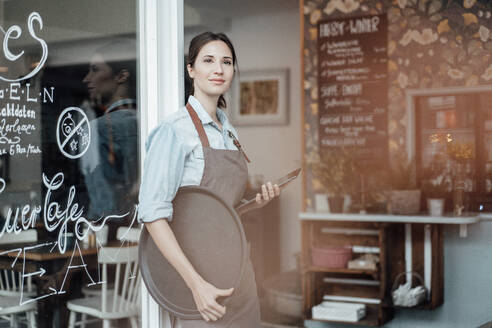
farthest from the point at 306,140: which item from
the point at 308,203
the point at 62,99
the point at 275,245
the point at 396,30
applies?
the point at 62,99

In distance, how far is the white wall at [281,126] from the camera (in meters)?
5.77

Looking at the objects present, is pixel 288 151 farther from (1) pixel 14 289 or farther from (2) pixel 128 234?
(1) pixel 14 289

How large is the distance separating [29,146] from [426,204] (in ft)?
9.74

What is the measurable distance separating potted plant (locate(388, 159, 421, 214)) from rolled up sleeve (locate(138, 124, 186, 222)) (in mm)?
2413

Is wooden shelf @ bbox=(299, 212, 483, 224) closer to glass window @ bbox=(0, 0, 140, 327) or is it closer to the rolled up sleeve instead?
glass window @ bbox=(0, 0, 140, 327)

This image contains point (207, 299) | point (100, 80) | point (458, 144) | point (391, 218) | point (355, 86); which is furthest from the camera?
point (355, 86)

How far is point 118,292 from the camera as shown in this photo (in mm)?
2129

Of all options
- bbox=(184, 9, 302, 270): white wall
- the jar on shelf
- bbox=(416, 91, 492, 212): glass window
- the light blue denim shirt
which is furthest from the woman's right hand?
bbox=(184, 9, 302, 270): white wall

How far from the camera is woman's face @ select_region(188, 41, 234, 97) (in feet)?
5.92

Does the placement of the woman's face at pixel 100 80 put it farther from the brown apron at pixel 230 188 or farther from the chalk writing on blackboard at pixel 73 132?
the brown apron at pixel 230 188

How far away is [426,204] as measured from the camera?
393cm

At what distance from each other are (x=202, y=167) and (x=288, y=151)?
4143 mm

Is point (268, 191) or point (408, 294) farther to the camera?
point (408, 294)

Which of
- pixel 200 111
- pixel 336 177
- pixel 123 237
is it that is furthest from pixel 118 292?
pixel 336 177
